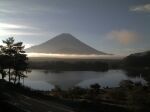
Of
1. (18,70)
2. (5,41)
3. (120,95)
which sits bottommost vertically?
(120,95)

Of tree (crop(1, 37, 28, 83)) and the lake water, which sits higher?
tree (crop(1, 37, 28, 83))

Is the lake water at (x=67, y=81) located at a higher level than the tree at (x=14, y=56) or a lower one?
lower

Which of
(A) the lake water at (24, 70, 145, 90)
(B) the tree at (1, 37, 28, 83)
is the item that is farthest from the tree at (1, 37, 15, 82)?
(A) the lake water at (24, 70, 145, 90)

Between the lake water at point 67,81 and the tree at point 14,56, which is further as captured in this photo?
the lake water at point 67,81

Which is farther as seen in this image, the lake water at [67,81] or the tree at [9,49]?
the lake water at [67,81]

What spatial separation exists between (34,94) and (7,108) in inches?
510

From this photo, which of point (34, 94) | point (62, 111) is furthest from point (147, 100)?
point (34, 94)

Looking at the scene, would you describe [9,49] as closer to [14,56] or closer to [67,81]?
[14,56]

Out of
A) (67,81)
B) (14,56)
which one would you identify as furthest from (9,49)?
(67,81)

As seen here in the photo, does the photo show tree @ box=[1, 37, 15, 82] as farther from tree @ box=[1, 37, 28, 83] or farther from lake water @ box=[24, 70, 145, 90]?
lake water @ box=[24, 70, 145, 90]

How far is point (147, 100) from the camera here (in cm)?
2894

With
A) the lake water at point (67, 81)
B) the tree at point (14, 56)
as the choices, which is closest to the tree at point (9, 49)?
the tree at point (14, 56)

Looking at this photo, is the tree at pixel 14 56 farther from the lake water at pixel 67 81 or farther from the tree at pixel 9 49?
the lake water at pixel 67 81

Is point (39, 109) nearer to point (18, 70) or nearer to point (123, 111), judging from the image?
point (123, 111)
